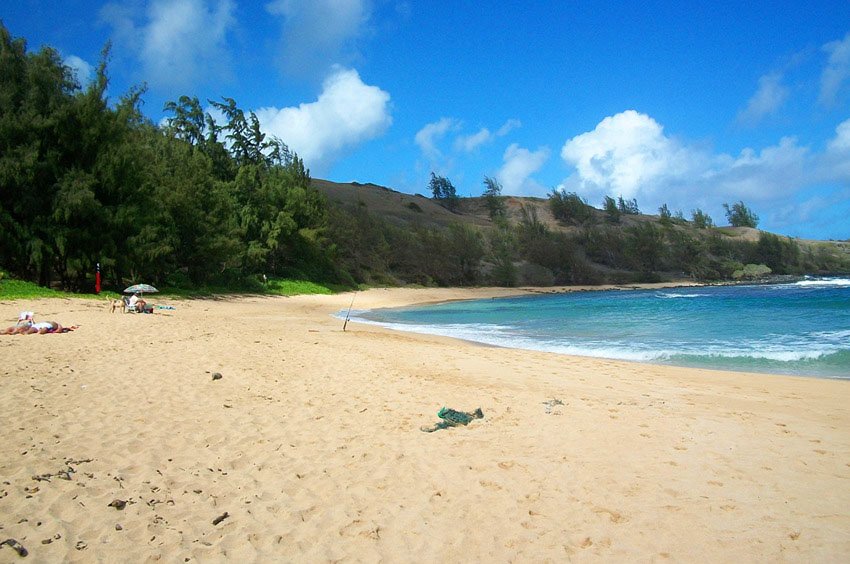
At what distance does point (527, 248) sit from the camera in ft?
203

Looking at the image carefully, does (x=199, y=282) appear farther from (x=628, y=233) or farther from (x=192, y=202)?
(x=628, y=233)

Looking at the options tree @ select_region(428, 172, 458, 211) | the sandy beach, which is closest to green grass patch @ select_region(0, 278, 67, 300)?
the sandy beach

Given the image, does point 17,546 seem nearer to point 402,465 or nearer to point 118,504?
point 118,504

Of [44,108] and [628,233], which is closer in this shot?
[44,108]

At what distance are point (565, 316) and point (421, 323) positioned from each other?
7.14 m

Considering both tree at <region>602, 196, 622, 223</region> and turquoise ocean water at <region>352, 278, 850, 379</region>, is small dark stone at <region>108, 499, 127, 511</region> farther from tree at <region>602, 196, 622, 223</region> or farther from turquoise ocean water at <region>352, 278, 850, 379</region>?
tree at <region>602, 196, 622, 223</region>

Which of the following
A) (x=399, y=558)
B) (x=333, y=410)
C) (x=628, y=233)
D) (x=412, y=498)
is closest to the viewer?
(x=399, y=558)

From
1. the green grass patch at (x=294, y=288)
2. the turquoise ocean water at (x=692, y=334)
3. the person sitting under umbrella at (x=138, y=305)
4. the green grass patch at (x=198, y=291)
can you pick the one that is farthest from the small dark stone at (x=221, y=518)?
the green grass patch at (x=294, y=288)

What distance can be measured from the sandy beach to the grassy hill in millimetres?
38234

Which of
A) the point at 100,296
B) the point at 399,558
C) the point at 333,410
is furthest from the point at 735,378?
the point at 100,296

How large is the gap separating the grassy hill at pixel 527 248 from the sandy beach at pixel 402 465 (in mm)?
38234

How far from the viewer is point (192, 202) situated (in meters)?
27.5

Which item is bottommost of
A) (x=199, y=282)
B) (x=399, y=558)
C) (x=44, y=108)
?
(x=399, y=558)

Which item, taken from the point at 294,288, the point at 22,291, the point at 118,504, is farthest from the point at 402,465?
the point at 294,288
